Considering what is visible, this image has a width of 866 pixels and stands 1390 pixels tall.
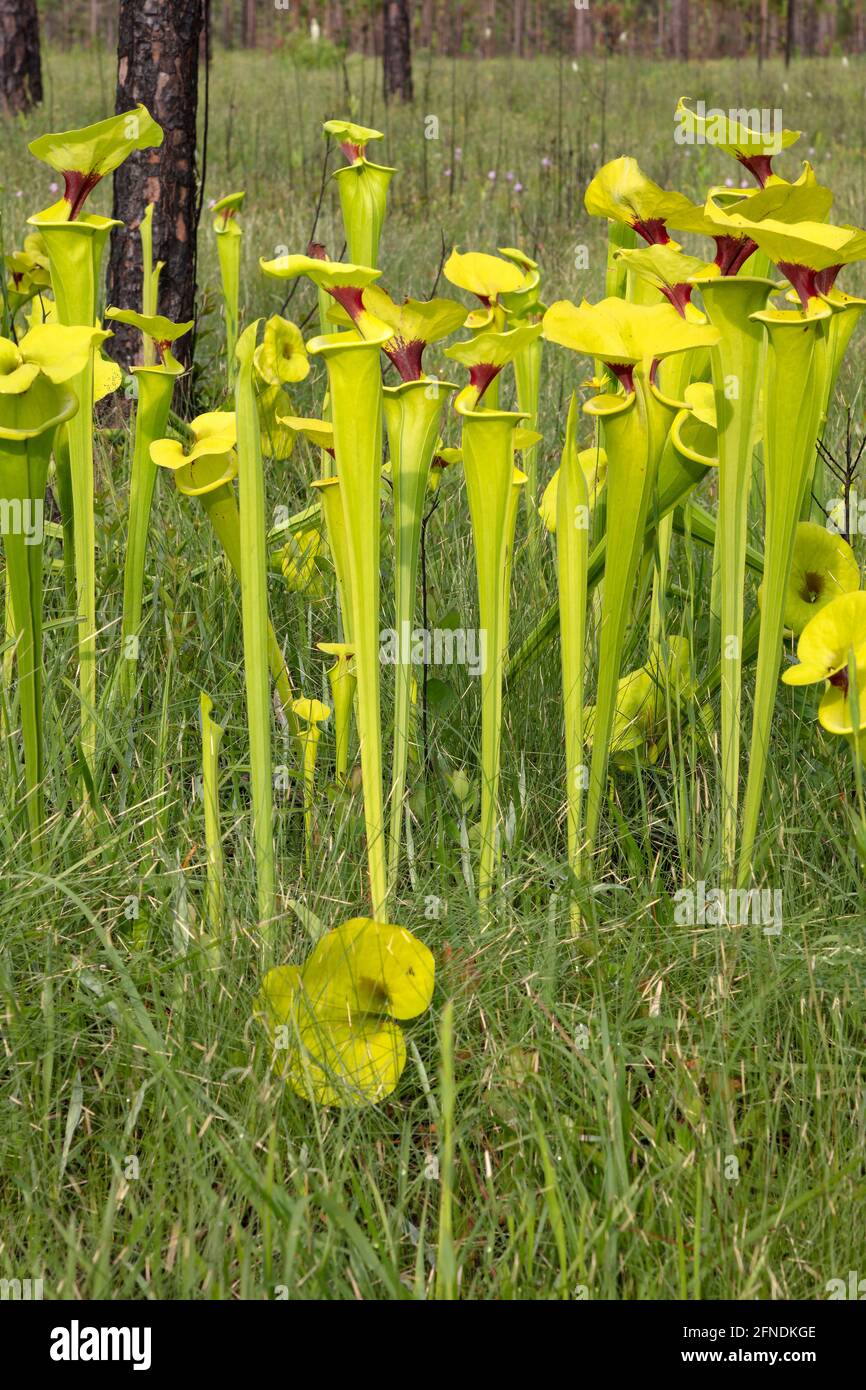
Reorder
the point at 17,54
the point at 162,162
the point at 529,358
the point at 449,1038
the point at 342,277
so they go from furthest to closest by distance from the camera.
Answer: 1. the point at 17,54
2. the point at 162,162
3. the point at 529,358
4. the point at 342,277
5. the point at 449,1038

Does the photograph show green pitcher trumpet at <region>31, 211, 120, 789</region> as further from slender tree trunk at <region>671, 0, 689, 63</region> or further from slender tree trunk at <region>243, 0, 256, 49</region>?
slender tree trunk at <region>243, 0, 256, 49</region>

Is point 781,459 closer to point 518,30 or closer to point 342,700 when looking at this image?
point 342,700

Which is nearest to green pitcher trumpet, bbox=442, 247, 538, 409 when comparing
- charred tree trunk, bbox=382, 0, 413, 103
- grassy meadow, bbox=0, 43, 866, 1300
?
grassy meadow, bbox=0, 43, 866, 1300

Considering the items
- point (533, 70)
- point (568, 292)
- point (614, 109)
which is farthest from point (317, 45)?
point (568, 292)

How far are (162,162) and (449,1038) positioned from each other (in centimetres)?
223

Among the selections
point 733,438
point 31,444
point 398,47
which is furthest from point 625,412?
point 398,47

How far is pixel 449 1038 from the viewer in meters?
0.85

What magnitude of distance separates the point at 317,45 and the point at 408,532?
18.5 meters

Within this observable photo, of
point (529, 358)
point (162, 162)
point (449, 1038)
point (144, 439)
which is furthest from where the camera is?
point (162, 162)

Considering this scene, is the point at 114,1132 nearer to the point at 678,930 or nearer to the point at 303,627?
the point at 678,930

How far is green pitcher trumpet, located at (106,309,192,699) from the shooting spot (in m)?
1.24

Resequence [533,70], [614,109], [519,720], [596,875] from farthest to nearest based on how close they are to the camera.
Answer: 1. [533,70]
2. [614,109]
3. [519,720]
4. [596,875]

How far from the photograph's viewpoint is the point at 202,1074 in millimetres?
1040

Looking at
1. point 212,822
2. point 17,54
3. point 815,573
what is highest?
point 17,54
